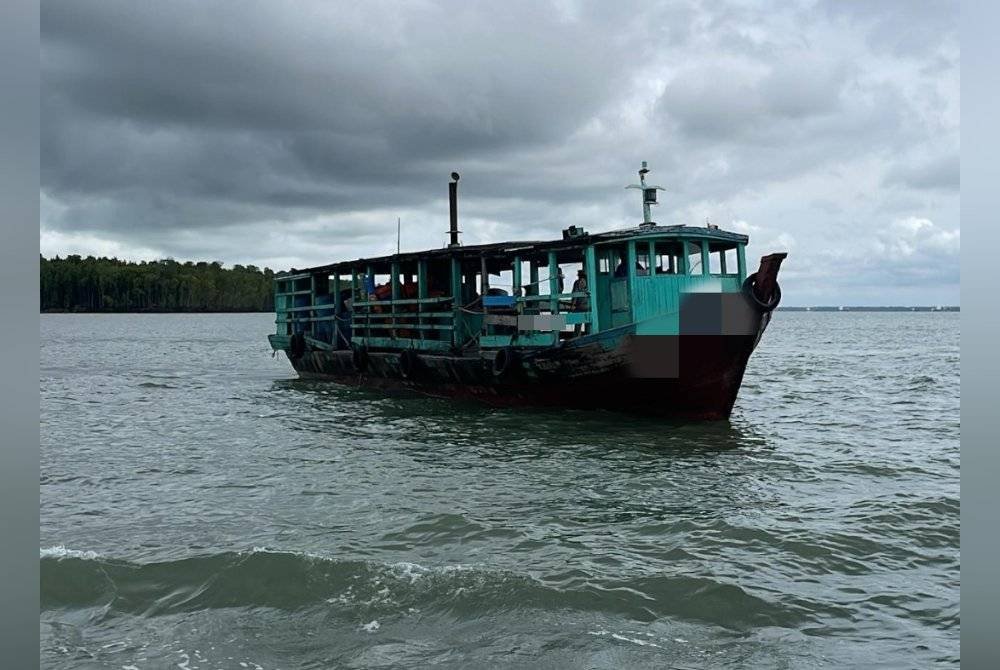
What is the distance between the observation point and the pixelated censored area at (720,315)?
1342 cm

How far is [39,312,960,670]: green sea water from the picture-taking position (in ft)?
18.5

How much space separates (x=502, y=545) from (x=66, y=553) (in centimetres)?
430

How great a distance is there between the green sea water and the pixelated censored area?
6.48 ft

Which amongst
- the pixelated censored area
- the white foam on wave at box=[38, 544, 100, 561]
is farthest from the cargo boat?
the white foam on wave at box=[38, 544, 100, 561]

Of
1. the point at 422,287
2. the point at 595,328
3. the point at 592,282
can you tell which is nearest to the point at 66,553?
the point at 595,328

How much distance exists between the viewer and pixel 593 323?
14922 mm

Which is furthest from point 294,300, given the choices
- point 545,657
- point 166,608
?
point 545,657

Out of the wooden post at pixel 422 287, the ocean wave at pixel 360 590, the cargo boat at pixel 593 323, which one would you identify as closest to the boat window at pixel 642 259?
the cargo boat at pixel 593 323

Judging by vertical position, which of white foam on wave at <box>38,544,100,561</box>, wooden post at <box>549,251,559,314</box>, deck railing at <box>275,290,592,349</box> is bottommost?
white foam on wave at <box>38,544,100,561</box>

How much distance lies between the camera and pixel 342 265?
75.4 ft

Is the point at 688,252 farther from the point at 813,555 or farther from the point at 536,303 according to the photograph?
the point at 813,555

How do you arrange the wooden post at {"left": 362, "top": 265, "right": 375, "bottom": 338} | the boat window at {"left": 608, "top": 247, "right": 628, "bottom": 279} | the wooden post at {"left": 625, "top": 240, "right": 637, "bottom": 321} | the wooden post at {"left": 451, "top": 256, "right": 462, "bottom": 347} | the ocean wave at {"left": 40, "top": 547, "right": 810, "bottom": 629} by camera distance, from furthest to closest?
the wooden post at {"left": 362, "top": 265, "right": 375, "bottom": 338}, the wooden post at {"left": 451, "top": 256, "right": 462, "bottom": 347}, the boat window at {"left": 608, "top": 247, "right": 628, "bottom": 279}, the wooden post at {"left": 625, "top": 240, "right": 637, "bottom": 321}, the ocean wave at {"left": 40, "top": 547, "right": 810, "bottom": 629}

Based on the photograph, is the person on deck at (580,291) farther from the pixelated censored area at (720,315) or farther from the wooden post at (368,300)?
the wooden post at (368,300)

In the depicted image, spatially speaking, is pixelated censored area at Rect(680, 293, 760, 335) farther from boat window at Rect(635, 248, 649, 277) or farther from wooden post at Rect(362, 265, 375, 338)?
wooden post at Rect(362, 265, 375, 338)
